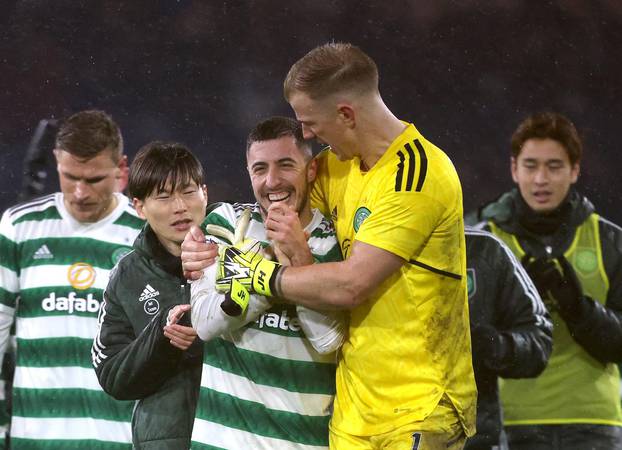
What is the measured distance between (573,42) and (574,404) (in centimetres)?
302

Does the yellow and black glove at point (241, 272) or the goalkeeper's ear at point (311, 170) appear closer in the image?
the yellow and black glove at point (241, 272)

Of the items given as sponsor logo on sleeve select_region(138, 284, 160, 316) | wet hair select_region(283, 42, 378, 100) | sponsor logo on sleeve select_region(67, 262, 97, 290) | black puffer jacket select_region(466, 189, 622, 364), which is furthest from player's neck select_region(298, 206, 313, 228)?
black puffer jacket select_region(466, 189, 622, 364)

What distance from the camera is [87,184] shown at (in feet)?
14.1

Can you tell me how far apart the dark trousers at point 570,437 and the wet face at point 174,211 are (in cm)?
200

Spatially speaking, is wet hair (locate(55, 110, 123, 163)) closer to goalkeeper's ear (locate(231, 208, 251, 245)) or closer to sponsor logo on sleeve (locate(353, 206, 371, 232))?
goalkeeper's ear (locate(231, 208, 251, 245))

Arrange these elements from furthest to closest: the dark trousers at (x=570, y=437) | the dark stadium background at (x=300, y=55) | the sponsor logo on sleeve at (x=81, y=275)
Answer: the dark stadium background at (x=300, y=55), the dark trousers at (x=570, y=437), the sponsor logo on sleeve at (x=81, y=275)

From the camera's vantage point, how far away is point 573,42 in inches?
270

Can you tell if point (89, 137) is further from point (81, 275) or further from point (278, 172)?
point (278, 172)

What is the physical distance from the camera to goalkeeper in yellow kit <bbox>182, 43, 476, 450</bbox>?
2824mm

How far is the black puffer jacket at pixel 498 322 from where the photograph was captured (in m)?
4.09

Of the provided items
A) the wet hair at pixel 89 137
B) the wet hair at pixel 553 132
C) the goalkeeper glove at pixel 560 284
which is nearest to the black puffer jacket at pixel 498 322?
the goalkeeper glove at pixel 560 284

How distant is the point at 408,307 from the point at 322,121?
0.58 m

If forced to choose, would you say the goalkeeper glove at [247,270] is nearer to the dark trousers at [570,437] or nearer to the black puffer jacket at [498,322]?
the black puffer jacket at [498,322]

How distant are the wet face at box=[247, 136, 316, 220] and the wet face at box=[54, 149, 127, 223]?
1.39 m
